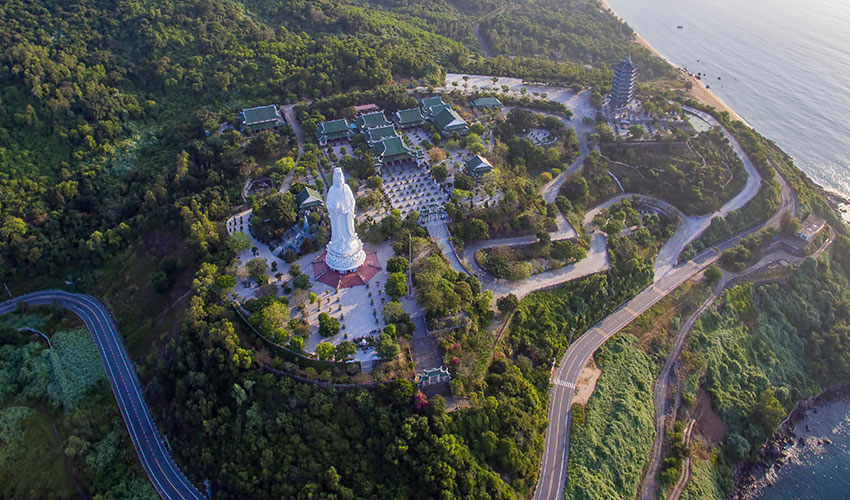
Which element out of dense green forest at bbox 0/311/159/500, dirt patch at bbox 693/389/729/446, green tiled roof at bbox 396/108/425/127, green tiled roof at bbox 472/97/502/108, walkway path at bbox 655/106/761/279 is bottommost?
dense green forest at bbox 0/311/159/500

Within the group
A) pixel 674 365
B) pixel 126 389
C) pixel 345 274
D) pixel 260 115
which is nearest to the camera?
pixel 126 389

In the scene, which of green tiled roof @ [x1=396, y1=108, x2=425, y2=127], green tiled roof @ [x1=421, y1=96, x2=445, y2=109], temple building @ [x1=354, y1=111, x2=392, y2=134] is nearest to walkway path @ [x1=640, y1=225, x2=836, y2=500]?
green tiled roof @ [x1=396, y1=108, x2=425, y2=127]

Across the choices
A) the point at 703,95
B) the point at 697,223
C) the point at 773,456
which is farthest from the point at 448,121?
the point at 703,95

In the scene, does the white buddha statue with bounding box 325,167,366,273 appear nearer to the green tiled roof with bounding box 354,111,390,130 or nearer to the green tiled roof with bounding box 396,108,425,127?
the green tiled roof with bounding box 354,111,390,130

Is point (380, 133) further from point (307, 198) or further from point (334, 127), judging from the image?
point (307, 198)

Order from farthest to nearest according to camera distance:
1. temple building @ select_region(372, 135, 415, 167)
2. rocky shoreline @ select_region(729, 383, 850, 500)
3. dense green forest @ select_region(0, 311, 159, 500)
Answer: temple building @ select_region(372, 135, 415, 167) → rocky shoreline @ select_region(729, 383, 850, 500) → dense green forest @ select_region(0, 311, 159, 500)

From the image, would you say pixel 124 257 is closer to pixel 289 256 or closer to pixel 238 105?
pixel 289 256
